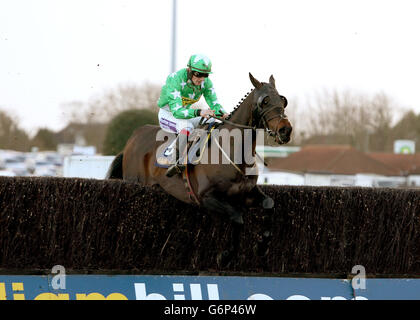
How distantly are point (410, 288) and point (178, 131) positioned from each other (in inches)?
127

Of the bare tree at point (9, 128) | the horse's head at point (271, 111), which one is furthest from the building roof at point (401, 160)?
the horse's head at point (271, 111)

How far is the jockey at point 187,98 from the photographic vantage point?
21.8ft

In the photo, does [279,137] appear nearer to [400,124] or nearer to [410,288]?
[410,288]

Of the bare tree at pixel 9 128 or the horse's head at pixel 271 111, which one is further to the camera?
the bare tree at pixel 9 128

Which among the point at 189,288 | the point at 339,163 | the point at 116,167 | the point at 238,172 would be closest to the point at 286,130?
the point at 238,172

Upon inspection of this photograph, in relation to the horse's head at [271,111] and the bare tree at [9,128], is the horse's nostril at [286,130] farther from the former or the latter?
the bare tree at [9,128]

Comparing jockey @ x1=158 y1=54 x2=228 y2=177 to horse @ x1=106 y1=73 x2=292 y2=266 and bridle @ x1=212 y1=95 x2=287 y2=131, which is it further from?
bridle @ x1=212 y1=95 x2=287 y2=131

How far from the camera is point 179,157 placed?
6.88 meters

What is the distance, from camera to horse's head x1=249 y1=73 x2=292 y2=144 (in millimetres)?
5695

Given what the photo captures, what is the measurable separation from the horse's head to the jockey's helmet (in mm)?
692

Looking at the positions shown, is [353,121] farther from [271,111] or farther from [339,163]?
[271,111]
